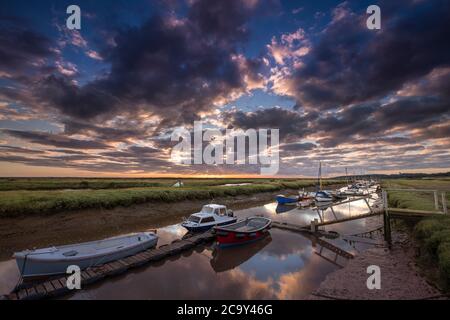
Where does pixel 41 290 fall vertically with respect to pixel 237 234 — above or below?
below

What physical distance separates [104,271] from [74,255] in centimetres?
263

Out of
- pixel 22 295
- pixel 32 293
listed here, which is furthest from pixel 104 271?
pixel 22 295

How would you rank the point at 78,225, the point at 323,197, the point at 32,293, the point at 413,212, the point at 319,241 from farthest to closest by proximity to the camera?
the point at 323,197
the point at 78,225
the point at 319,241
the point at 413,212
the point at 32,293

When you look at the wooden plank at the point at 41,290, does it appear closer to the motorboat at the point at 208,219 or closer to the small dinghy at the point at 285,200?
the motorboat at the point at 208,219

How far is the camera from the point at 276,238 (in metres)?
22.6

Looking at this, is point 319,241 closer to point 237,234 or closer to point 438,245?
point 237,234

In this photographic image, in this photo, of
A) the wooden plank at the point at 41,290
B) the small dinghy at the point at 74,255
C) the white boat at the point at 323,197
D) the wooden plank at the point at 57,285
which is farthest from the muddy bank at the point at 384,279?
the white boat at the point at 323,197

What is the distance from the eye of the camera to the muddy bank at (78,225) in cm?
2045

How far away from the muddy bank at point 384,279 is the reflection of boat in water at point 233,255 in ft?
20.4

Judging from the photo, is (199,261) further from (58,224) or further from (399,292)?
(58,224)

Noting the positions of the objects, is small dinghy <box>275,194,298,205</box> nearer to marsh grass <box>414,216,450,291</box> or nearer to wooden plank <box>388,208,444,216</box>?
wooden plank <box>388,208,444,216</box>

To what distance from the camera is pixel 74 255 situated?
14.3 metres

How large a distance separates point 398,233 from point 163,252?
873 inches
